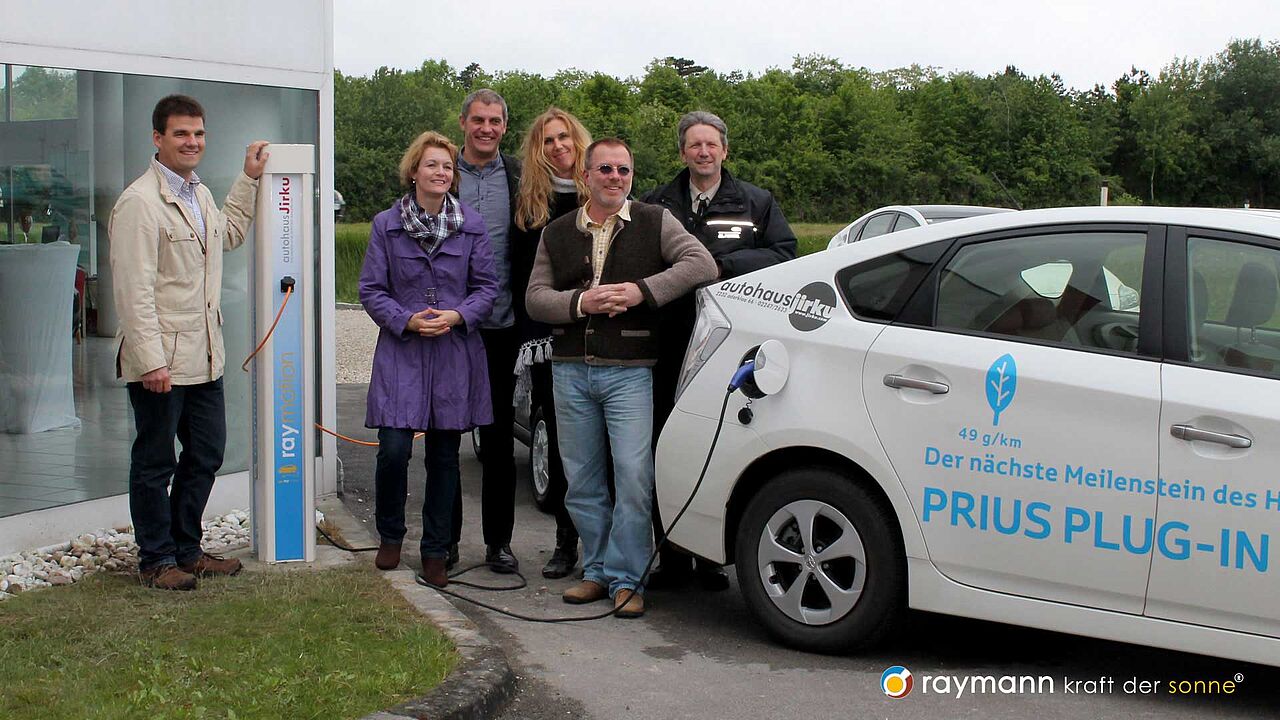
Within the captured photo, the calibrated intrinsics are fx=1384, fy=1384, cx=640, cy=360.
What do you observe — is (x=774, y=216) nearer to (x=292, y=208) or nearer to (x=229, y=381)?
(x=292, y=208)

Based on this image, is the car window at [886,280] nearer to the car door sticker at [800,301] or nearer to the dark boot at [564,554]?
the car door sticker at [800,301]

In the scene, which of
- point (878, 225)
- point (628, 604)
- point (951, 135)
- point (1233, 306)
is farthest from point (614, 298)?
point (951, 135)

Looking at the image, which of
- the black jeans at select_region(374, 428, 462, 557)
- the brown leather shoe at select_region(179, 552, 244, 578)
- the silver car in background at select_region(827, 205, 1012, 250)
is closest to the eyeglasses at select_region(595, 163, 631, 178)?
the black jeans at select_region(374, 428, 462, 557)

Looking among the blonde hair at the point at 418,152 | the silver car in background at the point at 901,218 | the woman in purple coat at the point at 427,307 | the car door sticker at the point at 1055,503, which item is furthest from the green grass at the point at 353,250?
the car door sticker at the point at 1055,503

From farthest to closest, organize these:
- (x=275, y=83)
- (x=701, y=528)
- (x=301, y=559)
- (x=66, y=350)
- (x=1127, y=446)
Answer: (x=275, y=83) < (x=66, y=350) < (x=301, y=559) < (x=701, y=528) < (x=1127, y=446)

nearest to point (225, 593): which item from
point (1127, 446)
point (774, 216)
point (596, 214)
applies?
point (596, 214)

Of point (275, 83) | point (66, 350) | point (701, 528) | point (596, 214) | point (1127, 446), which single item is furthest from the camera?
point (275, 83)

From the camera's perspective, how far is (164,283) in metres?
5.59

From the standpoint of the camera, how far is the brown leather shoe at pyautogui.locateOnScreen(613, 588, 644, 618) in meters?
5.70

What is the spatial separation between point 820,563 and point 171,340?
2.74 m

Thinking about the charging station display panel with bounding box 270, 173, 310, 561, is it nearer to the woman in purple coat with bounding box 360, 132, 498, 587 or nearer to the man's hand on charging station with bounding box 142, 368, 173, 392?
the woman in purple coat with bounding box 360, 132, 498, 587

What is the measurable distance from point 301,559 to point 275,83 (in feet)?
8.76

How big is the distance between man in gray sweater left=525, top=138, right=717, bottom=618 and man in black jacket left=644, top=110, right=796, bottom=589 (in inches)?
8.5

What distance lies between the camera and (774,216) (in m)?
6.11
